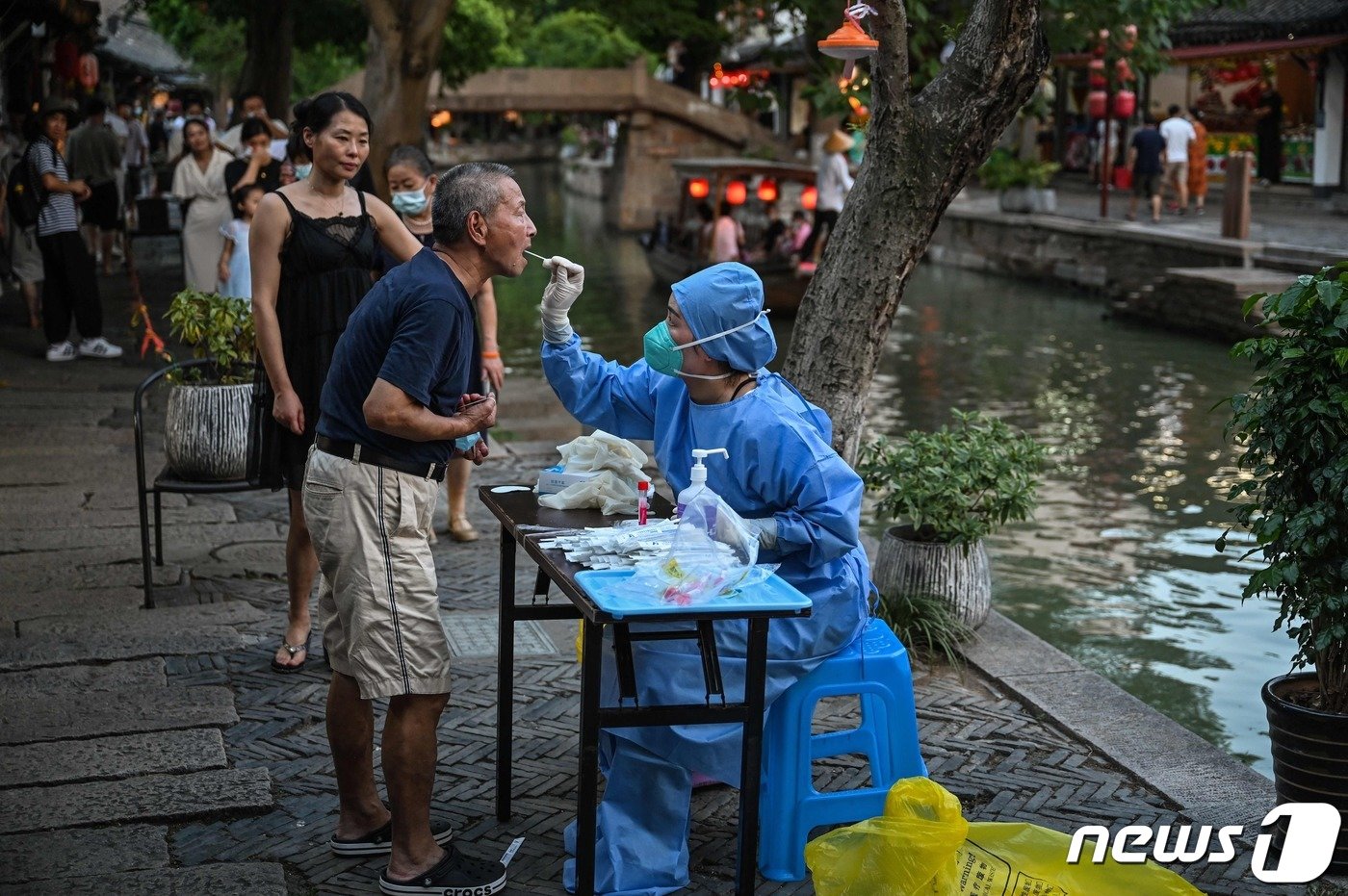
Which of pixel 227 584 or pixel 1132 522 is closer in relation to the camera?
pixel 227 584

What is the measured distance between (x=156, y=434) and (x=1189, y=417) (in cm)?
833

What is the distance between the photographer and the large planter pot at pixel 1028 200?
1034 inches

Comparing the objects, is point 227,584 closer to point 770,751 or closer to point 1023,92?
point 770,751

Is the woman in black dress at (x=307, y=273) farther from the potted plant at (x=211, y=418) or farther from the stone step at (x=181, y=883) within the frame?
the stone step at (x=181, y=883)

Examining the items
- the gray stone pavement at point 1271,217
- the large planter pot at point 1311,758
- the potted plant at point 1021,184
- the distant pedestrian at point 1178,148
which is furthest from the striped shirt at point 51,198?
the distant pedestrian at point 1178,148

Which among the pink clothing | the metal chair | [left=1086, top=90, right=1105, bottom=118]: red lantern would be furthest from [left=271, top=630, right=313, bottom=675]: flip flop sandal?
[left=1086, top=90, right=1105, bottom=118]: red lantern

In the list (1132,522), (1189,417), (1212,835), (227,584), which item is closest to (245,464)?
(227,584)

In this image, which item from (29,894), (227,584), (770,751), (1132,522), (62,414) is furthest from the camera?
(62,414)

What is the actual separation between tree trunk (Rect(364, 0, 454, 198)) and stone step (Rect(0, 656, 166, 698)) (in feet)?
27.0

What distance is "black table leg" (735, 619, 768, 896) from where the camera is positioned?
3672 mm

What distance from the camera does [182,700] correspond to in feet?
17.3

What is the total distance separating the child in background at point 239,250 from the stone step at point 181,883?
5.46m

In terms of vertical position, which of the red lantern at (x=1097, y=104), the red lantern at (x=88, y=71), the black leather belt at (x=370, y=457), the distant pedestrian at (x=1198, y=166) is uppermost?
the red lantern at (x=1097, y=104)

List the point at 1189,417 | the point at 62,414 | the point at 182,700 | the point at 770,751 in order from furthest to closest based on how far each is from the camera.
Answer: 1. the point at 1189,417
2. the point at 62,414
3. the point at 182,700
4. the point at 770,751
